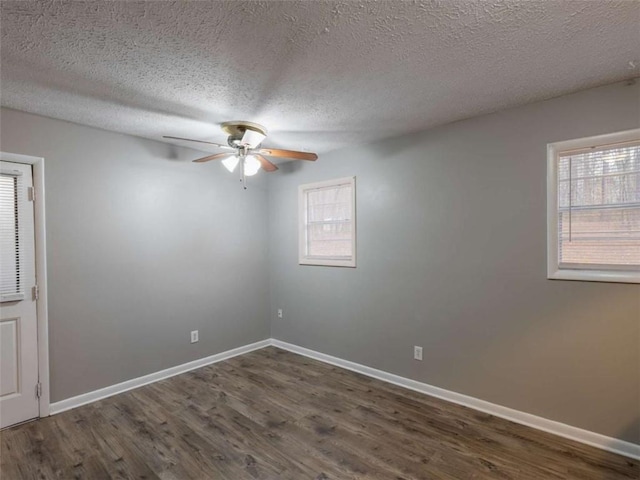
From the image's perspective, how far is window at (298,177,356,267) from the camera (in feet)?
12.2

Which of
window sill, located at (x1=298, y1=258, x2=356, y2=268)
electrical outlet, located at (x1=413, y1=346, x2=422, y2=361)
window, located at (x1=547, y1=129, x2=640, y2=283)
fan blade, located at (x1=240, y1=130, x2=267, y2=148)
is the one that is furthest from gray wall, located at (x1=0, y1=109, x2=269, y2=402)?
window, located at (x1=547, y1=129, x2=640, y2=283)

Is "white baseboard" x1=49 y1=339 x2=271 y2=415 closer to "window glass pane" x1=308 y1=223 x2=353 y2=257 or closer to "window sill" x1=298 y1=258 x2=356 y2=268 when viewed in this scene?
"window sill" x1=298 y1=258 x2=356 y2=268

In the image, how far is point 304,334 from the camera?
13.7 feet

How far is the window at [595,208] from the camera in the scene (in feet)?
7.20

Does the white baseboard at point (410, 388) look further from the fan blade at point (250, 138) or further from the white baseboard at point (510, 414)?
the fan blade at point (250, 138)

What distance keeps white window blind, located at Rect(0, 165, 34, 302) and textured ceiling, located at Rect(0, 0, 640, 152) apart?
619 millimetres

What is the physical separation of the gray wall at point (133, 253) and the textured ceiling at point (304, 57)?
410 millimetres

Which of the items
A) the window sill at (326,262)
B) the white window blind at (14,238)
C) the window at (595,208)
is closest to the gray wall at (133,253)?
the white window blind at (14,238)

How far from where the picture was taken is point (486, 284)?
2729 millimetres

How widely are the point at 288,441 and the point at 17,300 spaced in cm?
243

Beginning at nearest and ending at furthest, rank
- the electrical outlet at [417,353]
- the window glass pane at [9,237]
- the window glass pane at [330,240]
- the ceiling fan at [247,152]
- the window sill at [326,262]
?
1. the window glass pane at [9,237]
2. the ceiling fan at [247,152]
3. the electrical outlet at [417,353]
4. the window sill at [326,262]
5. the window glass pane at [330,240]

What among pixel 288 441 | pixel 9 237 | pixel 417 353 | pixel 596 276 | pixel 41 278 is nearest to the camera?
pixel 596 276

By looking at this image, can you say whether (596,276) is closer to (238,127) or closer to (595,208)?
(595,208)

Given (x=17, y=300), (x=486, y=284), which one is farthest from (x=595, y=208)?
(x=17, y=300)
